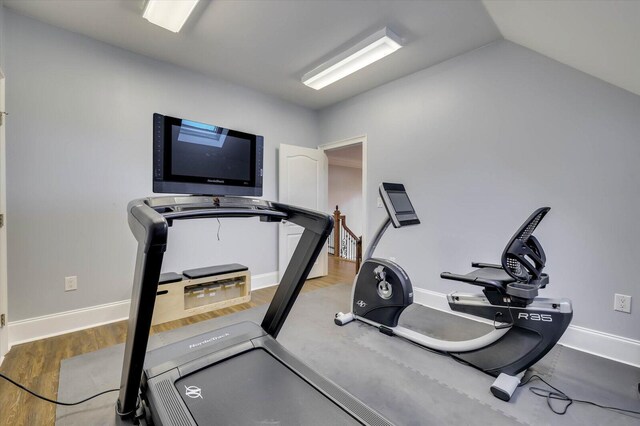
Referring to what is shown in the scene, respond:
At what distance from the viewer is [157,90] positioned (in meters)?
2.87

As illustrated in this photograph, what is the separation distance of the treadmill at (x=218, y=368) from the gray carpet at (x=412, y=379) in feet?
1.66

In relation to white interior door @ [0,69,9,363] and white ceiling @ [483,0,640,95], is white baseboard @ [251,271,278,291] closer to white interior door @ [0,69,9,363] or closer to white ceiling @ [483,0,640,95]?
white interior door @ [0,69,9,363]

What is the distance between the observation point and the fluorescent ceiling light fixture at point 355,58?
2388mm

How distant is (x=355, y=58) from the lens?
106 inches

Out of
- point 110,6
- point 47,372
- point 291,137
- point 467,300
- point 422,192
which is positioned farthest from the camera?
point 291,137

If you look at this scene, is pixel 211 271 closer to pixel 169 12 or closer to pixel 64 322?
pixel 64 322

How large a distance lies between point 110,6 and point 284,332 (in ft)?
9.44

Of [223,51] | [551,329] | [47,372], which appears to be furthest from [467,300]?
[223,51]

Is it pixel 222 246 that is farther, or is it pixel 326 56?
pixel 222 246

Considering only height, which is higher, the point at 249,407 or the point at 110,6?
the point at 110,6

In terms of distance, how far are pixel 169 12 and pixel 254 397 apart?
260cm

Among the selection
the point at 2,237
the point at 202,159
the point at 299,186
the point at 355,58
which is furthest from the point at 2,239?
the point at 355,58

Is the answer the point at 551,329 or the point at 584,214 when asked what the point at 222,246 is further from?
the point at 584,214

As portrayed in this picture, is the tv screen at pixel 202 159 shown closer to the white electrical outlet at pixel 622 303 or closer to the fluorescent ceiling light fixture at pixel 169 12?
the fluorescent ceiling light fixture at pixel 169 12
